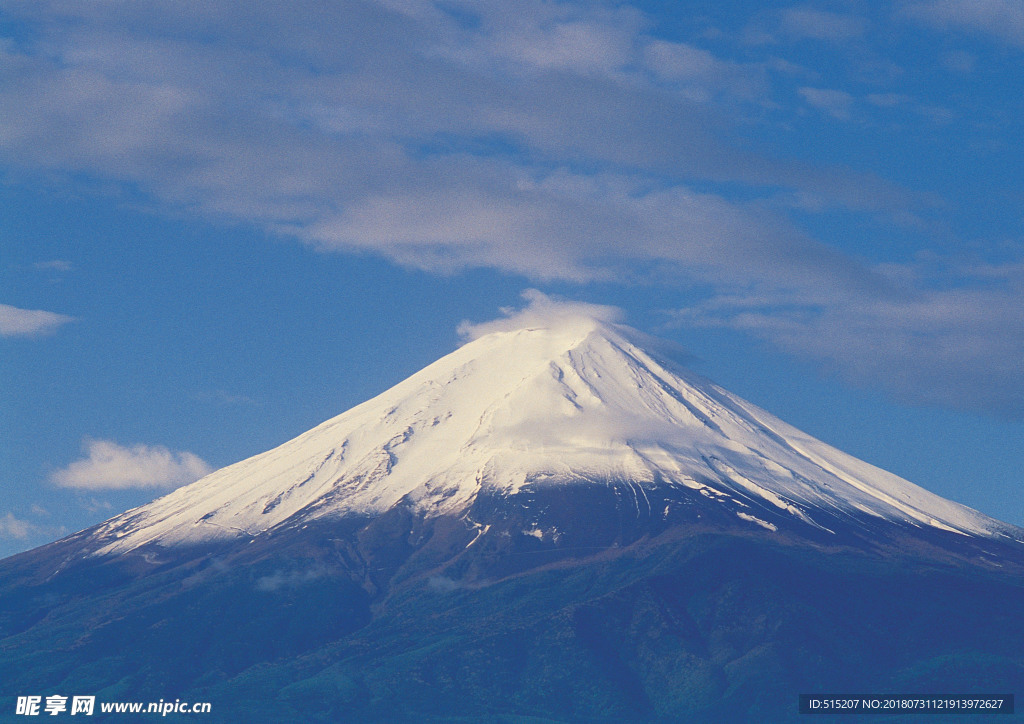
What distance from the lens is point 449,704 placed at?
183 metres

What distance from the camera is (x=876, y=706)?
181 meters

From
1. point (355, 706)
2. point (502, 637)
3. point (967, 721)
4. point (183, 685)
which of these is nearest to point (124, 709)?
point (183, 685)

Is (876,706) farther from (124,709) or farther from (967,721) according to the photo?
(124,709)

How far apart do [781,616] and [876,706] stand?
68.6 ft

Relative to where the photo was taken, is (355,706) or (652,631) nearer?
(355,706)

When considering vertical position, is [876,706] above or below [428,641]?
below

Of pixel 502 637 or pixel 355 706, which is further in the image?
pixel 502 637

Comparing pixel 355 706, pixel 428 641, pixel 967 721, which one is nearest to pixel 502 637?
pixel 428 641

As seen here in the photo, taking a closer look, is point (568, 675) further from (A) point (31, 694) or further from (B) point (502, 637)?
(A) point (31, 694)

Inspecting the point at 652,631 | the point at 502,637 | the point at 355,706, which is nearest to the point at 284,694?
the point at 355,706

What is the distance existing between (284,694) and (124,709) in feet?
63.2

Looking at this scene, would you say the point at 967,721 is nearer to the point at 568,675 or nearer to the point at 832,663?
the point at 832,663

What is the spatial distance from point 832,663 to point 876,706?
1080 centimetres

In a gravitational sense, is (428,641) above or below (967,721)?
above
